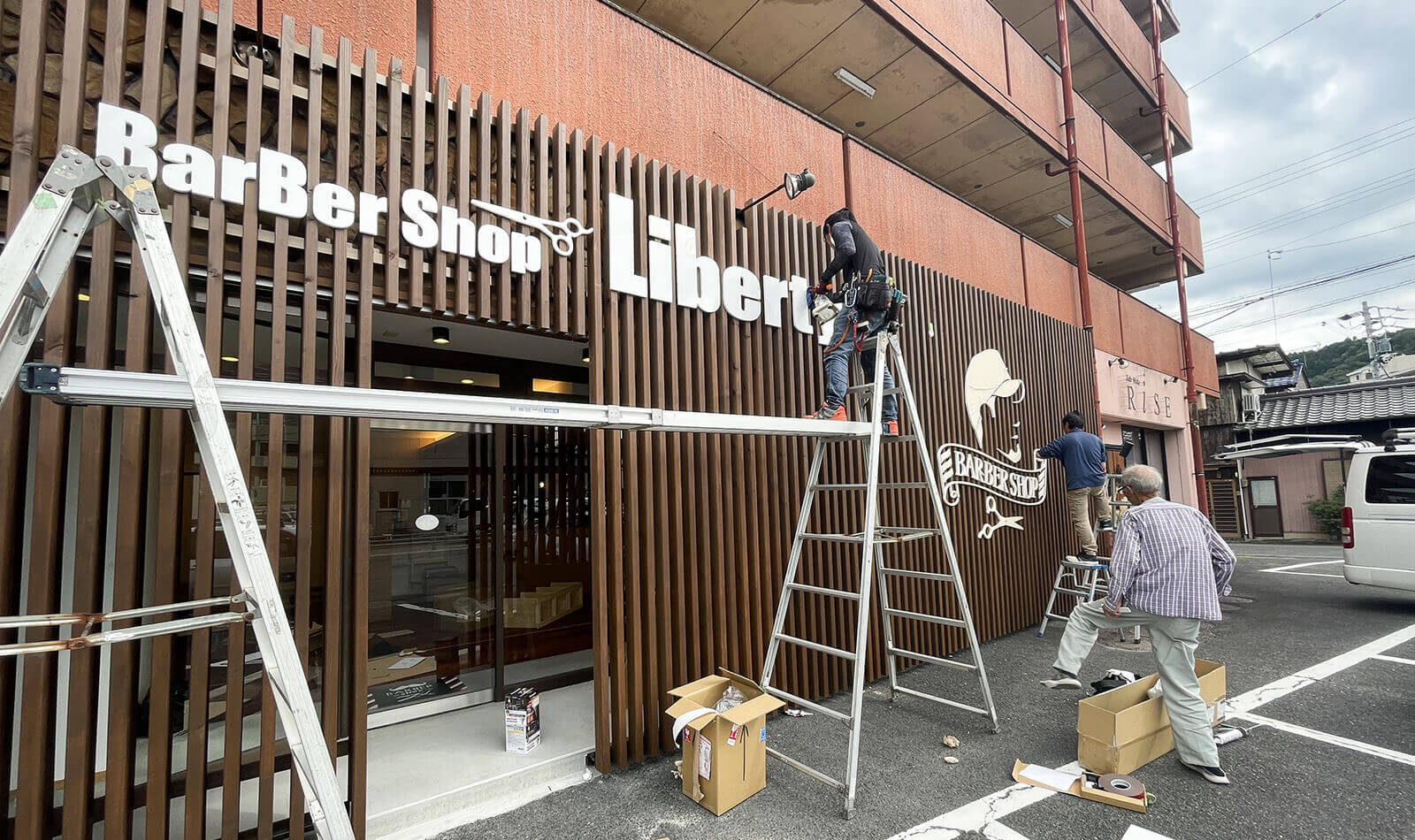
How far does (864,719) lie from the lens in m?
4.23

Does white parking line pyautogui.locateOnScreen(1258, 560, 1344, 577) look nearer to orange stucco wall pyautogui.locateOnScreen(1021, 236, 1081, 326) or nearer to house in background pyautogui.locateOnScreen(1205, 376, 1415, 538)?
house in background pyautogui.locateOnScreen(1205, 376, 1415, 538)

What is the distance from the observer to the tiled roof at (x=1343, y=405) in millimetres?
15953

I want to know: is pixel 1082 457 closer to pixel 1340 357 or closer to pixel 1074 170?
pixel 1074 170

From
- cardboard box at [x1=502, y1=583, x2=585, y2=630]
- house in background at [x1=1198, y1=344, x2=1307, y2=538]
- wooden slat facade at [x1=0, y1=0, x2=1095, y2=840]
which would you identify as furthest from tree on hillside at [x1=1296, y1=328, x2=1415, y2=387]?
Result: cardboard box at [x1=502, y1=583, x2=585, y2=630]

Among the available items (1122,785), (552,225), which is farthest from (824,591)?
(552,225)

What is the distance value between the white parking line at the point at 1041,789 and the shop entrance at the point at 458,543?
306cm

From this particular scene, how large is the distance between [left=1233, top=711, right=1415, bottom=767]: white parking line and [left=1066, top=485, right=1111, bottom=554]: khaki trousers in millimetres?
2479

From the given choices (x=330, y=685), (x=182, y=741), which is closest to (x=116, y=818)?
(x=330, y=685)

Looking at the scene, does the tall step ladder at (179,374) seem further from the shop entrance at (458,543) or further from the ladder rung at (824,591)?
the shop entrance at (458,543)

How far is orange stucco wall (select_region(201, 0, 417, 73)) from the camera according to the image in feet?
9.98

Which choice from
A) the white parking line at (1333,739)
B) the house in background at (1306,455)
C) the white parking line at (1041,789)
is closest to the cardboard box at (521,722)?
the white parking line at (1041,789)

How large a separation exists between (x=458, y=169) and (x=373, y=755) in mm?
3526

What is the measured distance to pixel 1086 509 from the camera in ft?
21.6

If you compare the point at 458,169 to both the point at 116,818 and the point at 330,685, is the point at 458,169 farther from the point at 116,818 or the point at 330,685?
the point at 116,818
